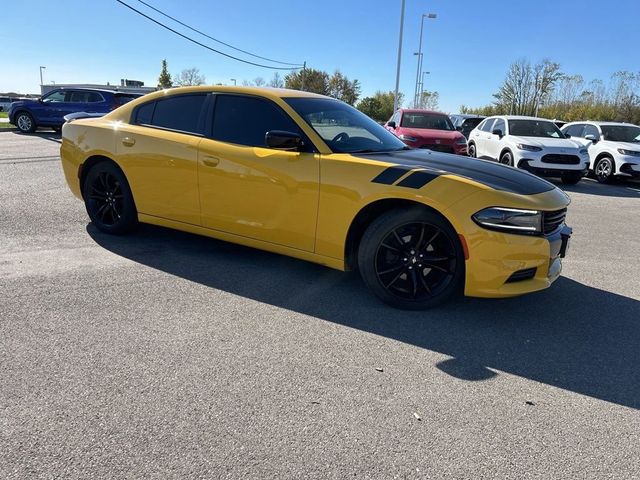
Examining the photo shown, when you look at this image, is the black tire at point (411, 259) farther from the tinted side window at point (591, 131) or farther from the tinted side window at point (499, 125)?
the tinted side window at point (591, 131)

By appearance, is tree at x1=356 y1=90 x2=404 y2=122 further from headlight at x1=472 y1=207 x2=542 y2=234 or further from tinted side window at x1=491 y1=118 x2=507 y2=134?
headlight at x1=472 y1=207 x2=542 y2=234

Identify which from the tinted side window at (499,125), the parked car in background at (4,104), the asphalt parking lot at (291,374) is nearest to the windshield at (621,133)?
the tinted side window at (499,125)

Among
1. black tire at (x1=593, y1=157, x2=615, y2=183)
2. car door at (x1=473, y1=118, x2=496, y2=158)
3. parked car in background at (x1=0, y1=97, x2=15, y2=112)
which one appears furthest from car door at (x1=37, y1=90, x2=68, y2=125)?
parked car in background at (x1=0, y1=97, x2=15, y2=112)

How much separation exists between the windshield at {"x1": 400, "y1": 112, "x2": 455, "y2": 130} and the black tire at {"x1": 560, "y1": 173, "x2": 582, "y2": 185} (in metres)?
3.16

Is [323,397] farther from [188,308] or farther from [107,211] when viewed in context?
[107,211]

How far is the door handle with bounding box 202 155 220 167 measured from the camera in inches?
169

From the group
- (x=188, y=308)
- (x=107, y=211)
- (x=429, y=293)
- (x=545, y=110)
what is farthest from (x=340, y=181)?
(x=545, y=110)

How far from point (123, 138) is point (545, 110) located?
5030 centimetres

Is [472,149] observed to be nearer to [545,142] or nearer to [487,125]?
[487,125]

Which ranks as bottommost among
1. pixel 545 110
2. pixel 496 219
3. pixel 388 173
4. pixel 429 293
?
pixel 429 293

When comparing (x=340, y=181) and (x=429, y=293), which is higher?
(x=340, y=181)

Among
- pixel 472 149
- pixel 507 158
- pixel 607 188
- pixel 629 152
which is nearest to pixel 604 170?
pixel 629 152

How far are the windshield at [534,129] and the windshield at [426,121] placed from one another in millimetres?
1614

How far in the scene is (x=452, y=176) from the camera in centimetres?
354
